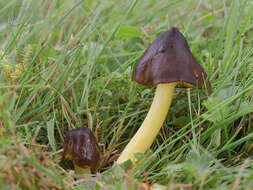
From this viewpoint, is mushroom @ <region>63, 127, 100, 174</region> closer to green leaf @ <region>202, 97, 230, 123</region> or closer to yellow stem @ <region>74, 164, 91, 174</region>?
yellow stem @ <region>74, 164, 91, 174</region>

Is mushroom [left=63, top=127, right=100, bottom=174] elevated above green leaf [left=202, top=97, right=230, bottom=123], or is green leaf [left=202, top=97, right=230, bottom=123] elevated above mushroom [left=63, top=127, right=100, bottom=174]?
green leaf [left=202, top=97, right=230, bottom=123]

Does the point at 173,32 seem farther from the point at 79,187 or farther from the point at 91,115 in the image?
the point at 79,187

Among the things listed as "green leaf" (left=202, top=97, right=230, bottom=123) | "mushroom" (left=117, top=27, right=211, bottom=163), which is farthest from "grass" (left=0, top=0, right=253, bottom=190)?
"mushroom" (left=117, top=27, right=211, bottom=163)

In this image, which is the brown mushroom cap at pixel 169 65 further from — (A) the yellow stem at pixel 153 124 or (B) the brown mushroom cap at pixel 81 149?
(B) the brown mushroom cap at pixel 81 149

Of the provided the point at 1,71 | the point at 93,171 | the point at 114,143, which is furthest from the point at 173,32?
the point at 1,71

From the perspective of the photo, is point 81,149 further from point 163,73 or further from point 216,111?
point 216,111

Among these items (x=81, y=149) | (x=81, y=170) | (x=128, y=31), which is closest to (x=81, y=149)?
(x=81, y=149)
